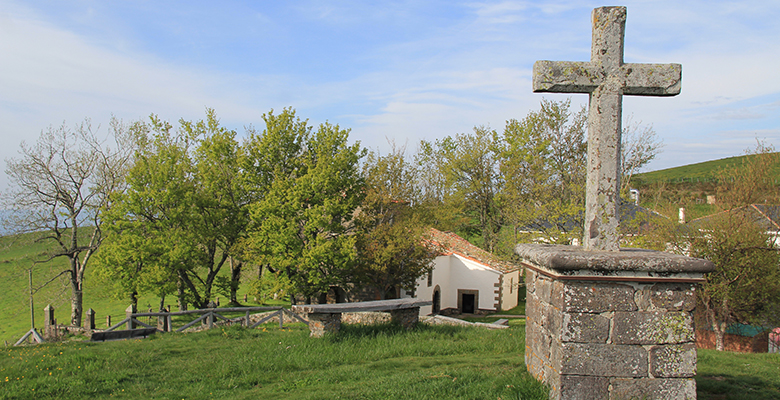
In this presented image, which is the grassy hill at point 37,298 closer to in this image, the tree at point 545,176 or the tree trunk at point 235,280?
the tree trunk at point 235,280

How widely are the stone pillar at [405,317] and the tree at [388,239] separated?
10450mm

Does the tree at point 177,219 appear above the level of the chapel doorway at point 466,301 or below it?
above

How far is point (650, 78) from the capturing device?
4.60m

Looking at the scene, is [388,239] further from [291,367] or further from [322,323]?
[291,367]

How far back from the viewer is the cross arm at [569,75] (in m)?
4.57

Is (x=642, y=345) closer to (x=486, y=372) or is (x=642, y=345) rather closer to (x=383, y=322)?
(x=486, y=372)

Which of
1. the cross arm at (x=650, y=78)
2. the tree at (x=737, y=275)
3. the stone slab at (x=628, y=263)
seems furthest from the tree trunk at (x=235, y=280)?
the cross arm at (x=650, y=78)

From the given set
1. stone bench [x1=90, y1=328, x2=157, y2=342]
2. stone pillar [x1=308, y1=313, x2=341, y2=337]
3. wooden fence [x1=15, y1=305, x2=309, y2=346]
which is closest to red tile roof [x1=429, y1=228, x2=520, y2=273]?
wooden fence [x1=15, y1=305, x2=309, y2=346]

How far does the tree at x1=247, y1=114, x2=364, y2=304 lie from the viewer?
67.4ft

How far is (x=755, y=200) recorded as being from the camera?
20.6 meters

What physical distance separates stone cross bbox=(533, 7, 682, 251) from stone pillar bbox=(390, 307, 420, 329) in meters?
6.04

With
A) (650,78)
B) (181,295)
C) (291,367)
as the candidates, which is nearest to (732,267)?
(650,78)

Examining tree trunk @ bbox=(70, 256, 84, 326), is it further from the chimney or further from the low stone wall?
the low stone wall

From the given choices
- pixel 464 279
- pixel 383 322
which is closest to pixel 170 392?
pixel 383 322
